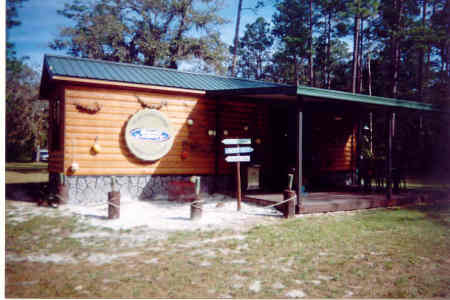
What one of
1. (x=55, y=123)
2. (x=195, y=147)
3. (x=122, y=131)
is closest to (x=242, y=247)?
(x=122, y=131)

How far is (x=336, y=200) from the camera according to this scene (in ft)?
25.5

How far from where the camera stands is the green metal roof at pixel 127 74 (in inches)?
292

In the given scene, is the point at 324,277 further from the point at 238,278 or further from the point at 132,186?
the point at 132,186

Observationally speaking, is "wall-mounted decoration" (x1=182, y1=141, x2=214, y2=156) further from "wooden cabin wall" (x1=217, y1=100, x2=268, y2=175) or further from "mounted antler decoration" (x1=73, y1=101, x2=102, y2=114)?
"mounted antler decoration" (x1=73, y1=101, x2=102, y2=114)

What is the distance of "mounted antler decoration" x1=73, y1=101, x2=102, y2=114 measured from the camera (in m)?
7.35

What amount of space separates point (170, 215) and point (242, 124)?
394cm

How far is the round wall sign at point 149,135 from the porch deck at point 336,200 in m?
2.35

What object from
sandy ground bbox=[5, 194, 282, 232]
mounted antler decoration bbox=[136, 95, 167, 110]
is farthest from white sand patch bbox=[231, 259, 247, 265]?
mounted antler decoration bbox=[136, 95, 167, 110]

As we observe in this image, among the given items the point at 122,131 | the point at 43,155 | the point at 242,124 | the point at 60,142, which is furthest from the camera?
the point at 43,155

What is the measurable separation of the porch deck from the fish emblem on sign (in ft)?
7.96

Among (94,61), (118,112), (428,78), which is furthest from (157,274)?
(428,78)

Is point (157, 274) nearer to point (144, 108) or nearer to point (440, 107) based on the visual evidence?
point (144, 108)

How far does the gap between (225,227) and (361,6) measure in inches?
528

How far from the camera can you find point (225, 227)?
5.69 meters
